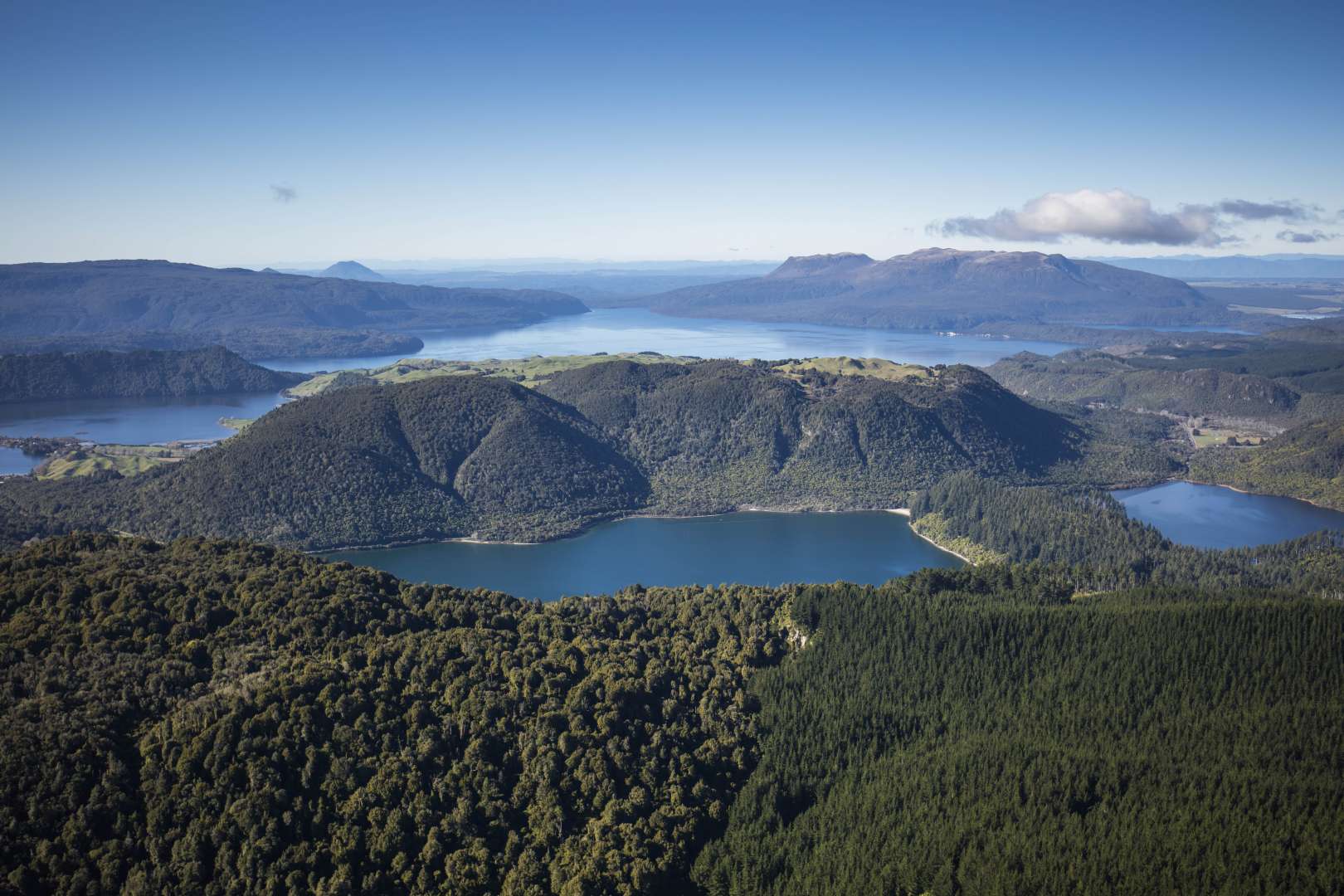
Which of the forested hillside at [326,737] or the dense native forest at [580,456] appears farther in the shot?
the dense native forest at [580,456]

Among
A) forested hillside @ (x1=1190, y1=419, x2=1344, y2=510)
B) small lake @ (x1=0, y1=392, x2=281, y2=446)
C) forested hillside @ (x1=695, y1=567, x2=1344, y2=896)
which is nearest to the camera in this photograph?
forested hillside @ (x1=695, y1=567, x2=1344, y2=896)

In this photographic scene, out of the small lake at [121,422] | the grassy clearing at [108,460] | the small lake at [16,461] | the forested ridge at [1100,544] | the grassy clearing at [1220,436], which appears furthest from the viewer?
the small lake at [121,422]

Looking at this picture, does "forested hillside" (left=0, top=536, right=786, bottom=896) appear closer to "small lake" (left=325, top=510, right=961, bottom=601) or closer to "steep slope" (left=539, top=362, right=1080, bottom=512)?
"small lake" (left=325, top=510, right=961, bottom=601)

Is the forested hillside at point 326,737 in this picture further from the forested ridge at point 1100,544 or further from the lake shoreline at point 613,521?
the lake shoreline at point 613,521

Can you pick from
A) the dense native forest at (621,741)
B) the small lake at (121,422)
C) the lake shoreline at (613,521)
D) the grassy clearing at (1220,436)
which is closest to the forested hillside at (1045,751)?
the dense native forest at (621,741)

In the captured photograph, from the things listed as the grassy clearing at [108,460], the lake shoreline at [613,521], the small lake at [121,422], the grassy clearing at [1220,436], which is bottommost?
the lake shoreline at [613,521]

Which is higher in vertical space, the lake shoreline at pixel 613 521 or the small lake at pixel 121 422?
the small lake at pixel 121 422

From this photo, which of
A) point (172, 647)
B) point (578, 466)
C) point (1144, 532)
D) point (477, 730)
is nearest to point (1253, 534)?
point (1144, 532)

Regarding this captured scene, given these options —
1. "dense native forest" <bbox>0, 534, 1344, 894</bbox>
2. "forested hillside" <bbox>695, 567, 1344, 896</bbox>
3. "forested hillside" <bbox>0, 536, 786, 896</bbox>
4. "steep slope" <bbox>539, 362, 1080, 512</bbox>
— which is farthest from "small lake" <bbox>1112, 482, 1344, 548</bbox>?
→ "forested hillside" <bbox>0, 536, 786, 896</bbox>

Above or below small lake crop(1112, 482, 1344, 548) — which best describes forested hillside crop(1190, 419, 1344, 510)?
above
